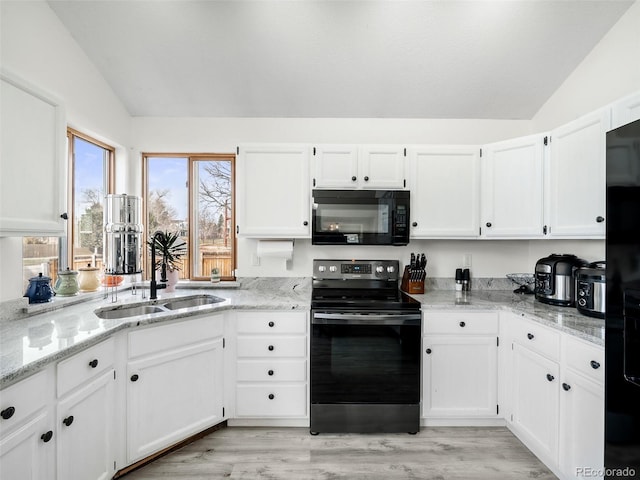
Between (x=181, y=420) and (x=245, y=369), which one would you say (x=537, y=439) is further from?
(x=181, y=420)

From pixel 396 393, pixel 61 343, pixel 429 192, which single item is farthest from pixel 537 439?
pixel 61 343

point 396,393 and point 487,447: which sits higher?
point 396,393

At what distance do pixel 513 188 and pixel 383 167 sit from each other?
103cm

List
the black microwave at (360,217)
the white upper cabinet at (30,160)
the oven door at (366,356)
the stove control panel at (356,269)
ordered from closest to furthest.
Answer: the white upper cabinet at (30,160), the oven door at (366,356), the black microwave at (360,217), the stove control panel at (356,269)

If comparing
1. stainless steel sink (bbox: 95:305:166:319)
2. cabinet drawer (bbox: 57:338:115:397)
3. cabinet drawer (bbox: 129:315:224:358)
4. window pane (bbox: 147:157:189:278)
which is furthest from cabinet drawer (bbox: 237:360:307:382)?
window pane (bbox: 147:157:189:278)

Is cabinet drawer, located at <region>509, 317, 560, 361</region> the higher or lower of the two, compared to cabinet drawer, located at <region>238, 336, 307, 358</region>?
higher

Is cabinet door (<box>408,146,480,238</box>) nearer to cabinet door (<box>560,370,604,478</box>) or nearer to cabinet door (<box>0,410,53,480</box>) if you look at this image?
cabinet door (<box>560,370,604,478</box>)

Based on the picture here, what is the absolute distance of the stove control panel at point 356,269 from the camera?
2719 millimetres

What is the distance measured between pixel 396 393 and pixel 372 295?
2.49ft

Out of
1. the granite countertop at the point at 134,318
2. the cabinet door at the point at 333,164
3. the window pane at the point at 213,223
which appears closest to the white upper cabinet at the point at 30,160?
the granite countertop at the point at 134,318

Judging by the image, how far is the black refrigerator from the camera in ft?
3.44

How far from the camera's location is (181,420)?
6.33ft

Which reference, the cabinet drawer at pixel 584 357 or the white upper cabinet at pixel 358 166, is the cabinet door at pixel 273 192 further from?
the cabinet drawer at pixel 584 357

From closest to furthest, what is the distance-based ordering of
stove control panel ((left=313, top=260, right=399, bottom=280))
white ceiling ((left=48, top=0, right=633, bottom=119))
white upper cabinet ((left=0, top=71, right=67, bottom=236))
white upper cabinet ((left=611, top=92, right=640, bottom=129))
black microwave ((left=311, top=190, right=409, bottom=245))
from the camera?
white upper cabinet ((left=0, top=71, right=67, bottom=236)) < white upper cabinet ((left=611, top=92, right=640, bottom=129)) < white ceiling ((left=48, top=0, right=633, bottom=119)) < black microwave ((left=311, top=190, right=409, bottom=245)) < stove control panel ((left=313, top=260, right=399, bottom=280))
